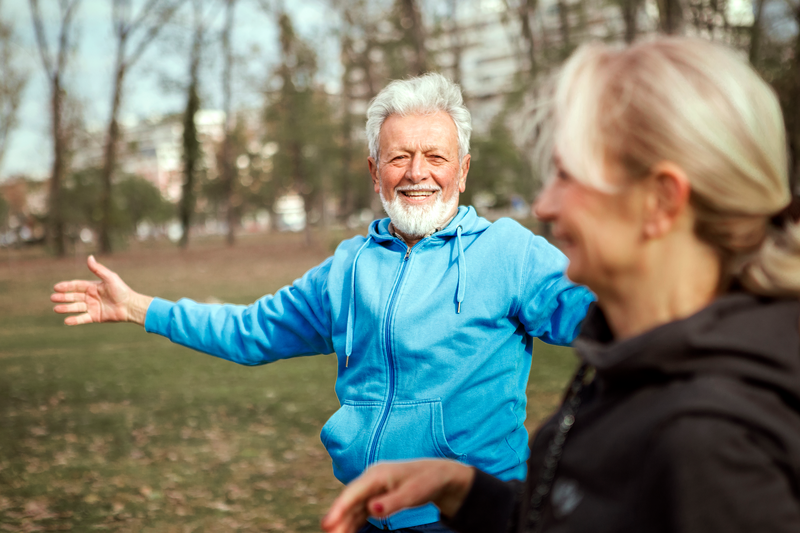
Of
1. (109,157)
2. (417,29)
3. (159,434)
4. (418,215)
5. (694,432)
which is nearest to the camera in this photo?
(694,432)

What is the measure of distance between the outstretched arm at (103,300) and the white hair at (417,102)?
1200 mm

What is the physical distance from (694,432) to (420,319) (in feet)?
5.03

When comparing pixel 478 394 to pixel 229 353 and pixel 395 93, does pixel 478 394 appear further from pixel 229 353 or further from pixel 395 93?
pixel 395 93

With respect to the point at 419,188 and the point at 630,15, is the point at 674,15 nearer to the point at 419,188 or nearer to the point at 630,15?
the point at 630,15

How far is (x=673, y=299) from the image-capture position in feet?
3.99

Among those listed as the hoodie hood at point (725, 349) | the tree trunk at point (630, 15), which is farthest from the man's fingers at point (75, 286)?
the tree trunk at point (630, 15)

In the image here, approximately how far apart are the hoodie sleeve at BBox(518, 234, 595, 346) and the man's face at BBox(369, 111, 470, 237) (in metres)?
0.47

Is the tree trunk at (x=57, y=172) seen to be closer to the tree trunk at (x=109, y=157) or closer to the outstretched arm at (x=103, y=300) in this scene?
the tree trunk at (x=109, y=157)

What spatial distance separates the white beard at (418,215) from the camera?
9.05 ft

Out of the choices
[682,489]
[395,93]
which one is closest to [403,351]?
[395,93]

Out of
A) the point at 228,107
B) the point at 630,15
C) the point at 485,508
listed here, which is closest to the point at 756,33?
the point at 630,15

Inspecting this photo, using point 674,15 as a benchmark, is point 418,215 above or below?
below

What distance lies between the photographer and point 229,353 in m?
2.86

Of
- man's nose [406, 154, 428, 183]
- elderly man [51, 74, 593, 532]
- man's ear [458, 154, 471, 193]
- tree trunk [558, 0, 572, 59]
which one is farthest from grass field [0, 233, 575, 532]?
tree trunk [558, 0, 572, 59]
